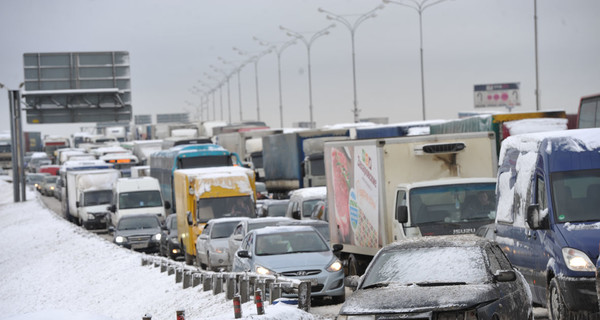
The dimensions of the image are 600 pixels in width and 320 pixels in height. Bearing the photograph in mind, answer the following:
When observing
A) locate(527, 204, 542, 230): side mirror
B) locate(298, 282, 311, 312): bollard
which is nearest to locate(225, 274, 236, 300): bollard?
locate(298, 282, 311, 312): bollard

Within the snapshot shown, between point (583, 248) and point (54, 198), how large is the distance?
8415cm

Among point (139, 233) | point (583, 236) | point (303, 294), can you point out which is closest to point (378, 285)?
point (583, 236)

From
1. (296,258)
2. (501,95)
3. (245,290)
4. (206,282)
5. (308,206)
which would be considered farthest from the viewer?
(501,95)

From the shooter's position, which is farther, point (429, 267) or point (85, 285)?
point (85, 285)

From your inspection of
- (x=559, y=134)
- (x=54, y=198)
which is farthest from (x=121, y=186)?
(x=54, y=198)

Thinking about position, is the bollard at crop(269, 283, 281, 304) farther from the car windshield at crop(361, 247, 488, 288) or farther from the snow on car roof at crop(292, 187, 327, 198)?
the snow on car roof at crop(292, 187, 327, 198)

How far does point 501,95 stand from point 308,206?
84046 mm

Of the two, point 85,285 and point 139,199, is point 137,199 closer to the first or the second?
point 139,199

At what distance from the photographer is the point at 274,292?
15.9 meters

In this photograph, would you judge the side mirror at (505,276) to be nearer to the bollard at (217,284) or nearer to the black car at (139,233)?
the bollard at (217,284)

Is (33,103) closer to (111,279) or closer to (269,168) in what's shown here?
(269,168)

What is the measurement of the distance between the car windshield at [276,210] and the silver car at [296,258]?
44.1 ft

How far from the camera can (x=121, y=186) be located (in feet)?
143

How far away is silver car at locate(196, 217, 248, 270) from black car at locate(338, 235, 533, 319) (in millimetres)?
14041
